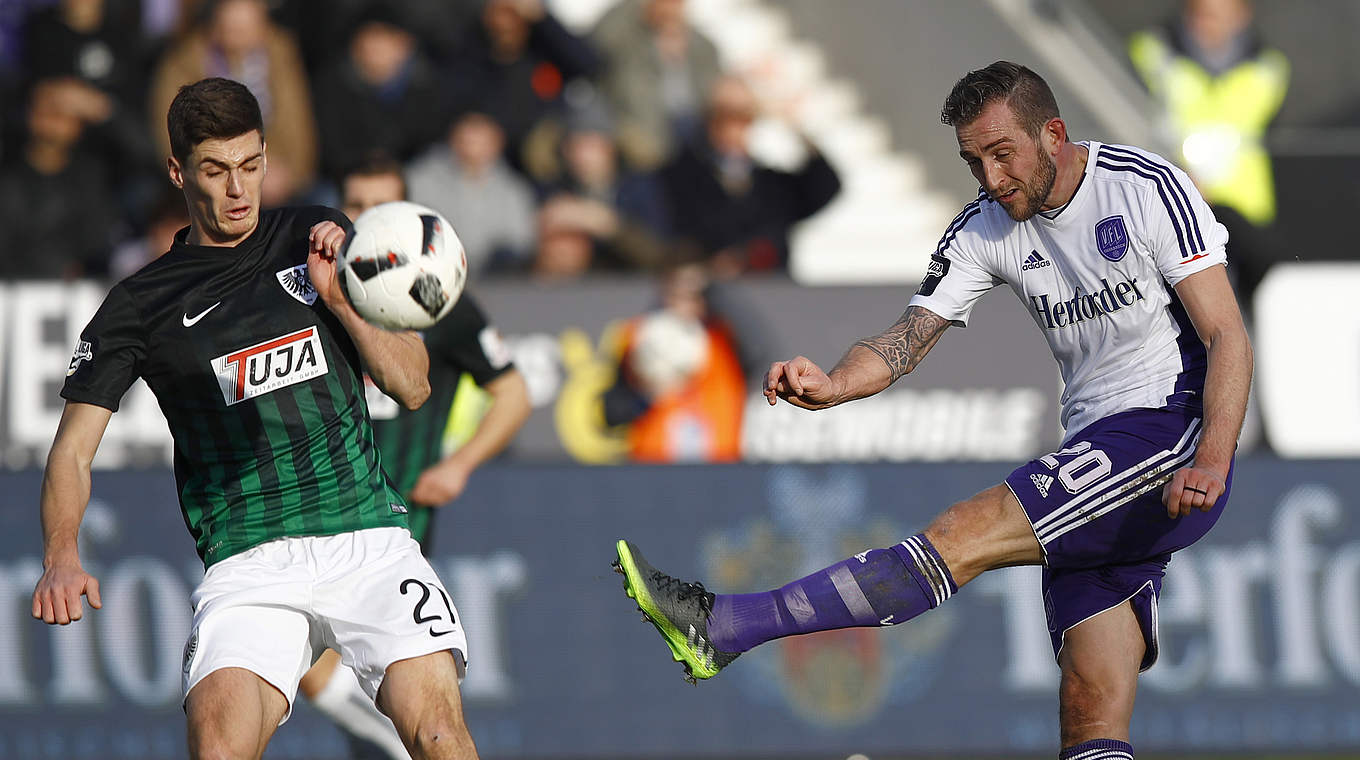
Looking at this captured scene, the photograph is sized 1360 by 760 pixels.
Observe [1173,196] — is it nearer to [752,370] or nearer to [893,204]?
[752,370]

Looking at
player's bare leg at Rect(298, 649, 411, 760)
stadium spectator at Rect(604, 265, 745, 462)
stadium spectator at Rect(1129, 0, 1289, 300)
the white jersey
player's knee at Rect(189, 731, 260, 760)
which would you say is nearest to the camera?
player's knee at Rect(189, 731, 260, 760)

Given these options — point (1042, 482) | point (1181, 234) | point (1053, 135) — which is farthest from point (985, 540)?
point (1053, 135)

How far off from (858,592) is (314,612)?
172cm

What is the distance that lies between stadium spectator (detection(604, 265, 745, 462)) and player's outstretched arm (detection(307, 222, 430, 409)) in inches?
211

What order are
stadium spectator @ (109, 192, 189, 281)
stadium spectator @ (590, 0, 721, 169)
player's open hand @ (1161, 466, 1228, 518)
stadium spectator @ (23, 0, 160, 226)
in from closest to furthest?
player's open hand @ (1161, 466, 1228, 518) → stadium spectator @ (109, 192, 189, 281) → stadium spectator @ (23, 0, 160, 226) → stadium spectator @ (590, 0, 721, 169)

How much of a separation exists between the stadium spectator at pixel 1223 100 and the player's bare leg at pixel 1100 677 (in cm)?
631

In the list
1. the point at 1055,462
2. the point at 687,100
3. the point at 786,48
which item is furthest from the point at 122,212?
the point at 1055,462

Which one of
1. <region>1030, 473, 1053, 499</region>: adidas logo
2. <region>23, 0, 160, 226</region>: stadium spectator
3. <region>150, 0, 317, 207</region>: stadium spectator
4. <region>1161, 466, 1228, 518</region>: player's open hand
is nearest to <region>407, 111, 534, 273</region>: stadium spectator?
<region>150, 0, 317, 207</region>: stadium spectator

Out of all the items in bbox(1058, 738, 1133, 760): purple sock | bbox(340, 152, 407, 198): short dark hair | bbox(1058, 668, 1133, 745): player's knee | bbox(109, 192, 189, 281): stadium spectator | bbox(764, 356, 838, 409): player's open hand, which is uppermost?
bbox(109, 192, 189, 281): stadium spectator

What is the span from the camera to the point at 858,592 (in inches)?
219

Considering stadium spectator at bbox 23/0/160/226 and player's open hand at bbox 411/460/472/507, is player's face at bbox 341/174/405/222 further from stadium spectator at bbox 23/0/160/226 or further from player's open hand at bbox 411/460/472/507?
stadium spectator at bbox 23/0/160/226

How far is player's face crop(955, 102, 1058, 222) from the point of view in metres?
5.46

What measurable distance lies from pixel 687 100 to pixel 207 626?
840cm

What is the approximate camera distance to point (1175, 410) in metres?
5.62
